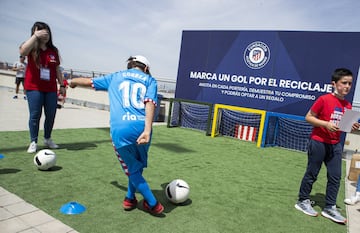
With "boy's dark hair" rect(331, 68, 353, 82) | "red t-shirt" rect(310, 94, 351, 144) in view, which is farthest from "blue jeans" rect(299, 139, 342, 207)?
"boy's dark hair" rect(331, 68, 353, 82)

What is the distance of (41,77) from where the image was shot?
4.52m

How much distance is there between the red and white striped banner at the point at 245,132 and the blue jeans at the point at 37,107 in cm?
561

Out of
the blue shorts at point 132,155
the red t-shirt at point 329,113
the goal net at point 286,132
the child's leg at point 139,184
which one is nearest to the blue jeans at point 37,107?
the blue shorts at point 132,155

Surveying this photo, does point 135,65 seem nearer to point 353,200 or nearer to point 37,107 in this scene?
point 37,107

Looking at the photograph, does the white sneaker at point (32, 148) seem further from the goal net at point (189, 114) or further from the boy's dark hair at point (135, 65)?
the goal net at point (189, 114)

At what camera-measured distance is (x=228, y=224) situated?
2.81m

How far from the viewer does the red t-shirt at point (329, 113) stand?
123 inches

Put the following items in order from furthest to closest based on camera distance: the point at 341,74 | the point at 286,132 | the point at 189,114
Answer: the point at 189,114 < the point at 286,132 < the point at 341,74

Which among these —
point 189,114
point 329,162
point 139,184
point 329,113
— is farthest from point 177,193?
point 189,114

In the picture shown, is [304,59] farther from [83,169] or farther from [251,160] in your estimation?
[83,169]

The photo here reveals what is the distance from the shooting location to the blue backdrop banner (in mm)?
7449

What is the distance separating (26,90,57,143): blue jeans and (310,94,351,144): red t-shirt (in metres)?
4.11

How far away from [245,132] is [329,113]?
5.39m

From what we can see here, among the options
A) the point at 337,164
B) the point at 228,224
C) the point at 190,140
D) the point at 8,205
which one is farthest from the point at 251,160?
the point at 8,205
